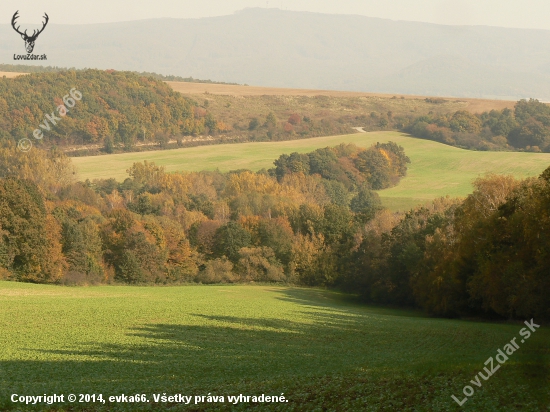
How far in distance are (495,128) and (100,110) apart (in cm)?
8268

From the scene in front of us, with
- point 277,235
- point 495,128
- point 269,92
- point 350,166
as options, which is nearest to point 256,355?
point 277,235

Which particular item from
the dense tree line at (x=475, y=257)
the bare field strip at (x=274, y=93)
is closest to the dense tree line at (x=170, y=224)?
the dense tree line at (x=475, y=257)

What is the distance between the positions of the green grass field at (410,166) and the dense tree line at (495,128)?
4969mm

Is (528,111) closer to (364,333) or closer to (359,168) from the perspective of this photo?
(359,168)

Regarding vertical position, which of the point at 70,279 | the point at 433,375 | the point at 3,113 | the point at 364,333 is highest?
the point at 3,113

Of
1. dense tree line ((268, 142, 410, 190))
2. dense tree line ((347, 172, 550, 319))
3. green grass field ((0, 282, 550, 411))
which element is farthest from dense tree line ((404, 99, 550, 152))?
green grass field ((0, 282, 550, 411))

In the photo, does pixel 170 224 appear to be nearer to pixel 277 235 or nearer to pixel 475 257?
pixel 277 235

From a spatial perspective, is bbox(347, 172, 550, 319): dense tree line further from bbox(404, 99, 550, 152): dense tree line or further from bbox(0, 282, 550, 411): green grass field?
bbox(404, 99, 550, 152): dense tree line

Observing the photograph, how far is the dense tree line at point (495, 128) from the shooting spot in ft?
426

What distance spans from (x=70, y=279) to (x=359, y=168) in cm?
6837

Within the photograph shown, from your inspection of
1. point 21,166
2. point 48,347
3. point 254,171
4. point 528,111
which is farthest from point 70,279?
point 528,111

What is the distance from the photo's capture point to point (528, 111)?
138m

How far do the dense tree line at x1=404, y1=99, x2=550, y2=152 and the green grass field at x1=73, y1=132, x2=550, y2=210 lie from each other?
4.97m

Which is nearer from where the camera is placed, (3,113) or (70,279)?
(70,279)
